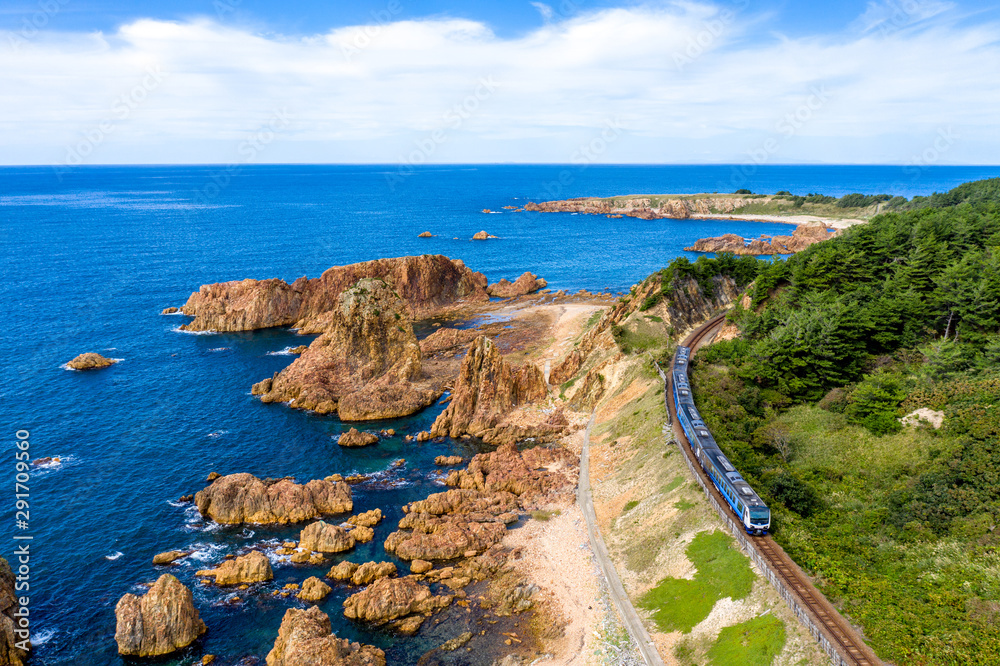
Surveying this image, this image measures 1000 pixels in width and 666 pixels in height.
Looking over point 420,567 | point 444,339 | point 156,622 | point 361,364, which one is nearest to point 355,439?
point 361,364

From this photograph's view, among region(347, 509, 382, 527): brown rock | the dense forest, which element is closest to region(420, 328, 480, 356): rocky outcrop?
the dense forest

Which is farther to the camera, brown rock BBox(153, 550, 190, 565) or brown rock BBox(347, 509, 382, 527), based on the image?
brown rock BBox(347, 509, 382, 527)

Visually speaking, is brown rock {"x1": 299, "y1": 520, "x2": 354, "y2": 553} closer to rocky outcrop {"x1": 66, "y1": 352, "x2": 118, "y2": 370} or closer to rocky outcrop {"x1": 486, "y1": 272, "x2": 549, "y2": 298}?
rocky outcrop {"x1": 66, "y1": 352, "x2": 118, "y2": 370}

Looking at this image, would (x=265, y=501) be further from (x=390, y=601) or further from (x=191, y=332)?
(x=191, y=332)

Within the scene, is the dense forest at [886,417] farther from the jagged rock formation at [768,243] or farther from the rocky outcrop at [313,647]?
the jagged rock formation at [768,243]

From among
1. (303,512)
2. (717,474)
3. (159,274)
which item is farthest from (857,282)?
(159,274)

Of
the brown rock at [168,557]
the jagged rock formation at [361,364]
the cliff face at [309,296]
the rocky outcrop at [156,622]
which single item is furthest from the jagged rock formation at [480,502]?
the cliff face at [309,296]

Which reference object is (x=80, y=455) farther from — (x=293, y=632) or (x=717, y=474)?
(x=717, y=474)
